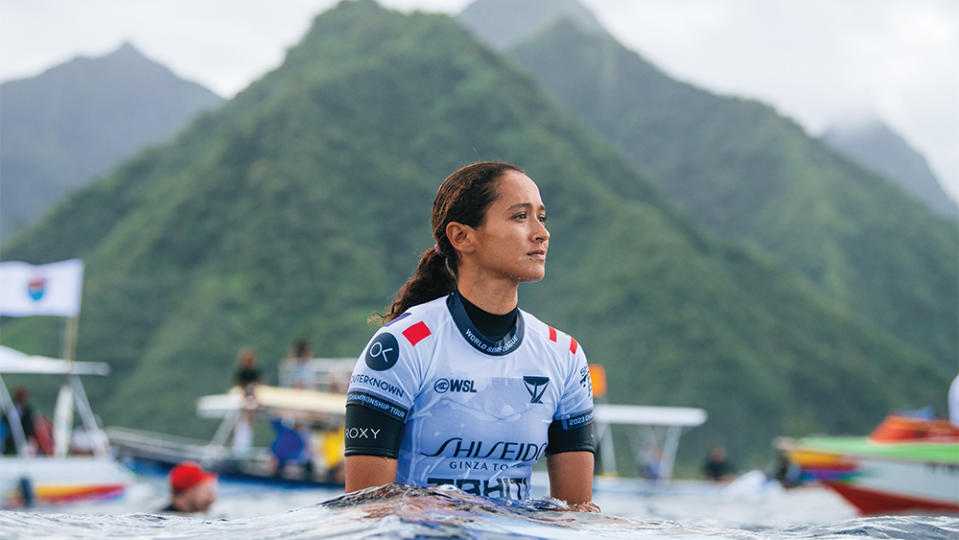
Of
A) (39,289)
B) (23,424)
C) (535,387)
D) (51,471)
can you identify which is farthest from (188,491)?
(23,424)

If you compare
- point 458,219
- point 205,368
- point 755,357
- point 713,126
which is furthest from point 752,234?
point 458,219

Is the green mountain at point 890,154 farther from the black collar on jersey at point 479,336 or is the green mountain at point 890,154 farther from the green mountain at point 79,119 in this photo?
the black collar on jersey at point 479,336

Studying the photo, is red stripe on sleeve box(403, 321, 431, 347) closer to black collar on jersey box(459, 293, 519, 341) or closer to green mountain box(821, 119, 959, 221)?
black collar on jersey box(459, 293, 519, 341)

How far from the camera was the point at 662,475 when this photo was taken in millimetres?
28828

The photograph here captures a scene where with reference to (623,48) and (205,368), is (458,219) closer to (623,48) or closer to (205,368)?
(205,368)

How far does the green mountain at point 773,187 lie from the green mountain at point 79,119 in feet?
138

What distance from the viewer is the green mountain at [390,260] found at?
52500 millimetres

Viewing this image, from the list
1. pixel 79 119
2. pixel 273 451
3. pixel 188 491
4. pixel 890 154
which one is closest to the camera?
pixel 188 491

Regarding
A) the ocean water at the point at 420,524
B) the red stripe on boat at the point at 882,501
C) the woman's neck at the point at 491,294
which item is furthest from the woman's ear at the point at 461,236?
the red stripe on boat at the point at 882,501

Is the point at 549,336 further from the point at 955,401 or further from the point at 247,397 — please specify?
the point at 247,397

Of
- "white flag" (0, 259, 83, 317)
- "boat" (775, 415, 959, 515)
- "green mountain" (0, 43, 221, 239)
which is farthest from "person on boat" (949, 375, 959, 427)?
"green mountain" (0, 43, 221, 239)

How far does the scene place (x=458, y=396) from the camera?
3.41m

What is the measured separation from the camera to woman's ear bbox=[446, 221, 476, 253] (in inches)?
142

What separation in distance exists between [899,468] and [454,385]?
41.3ft
